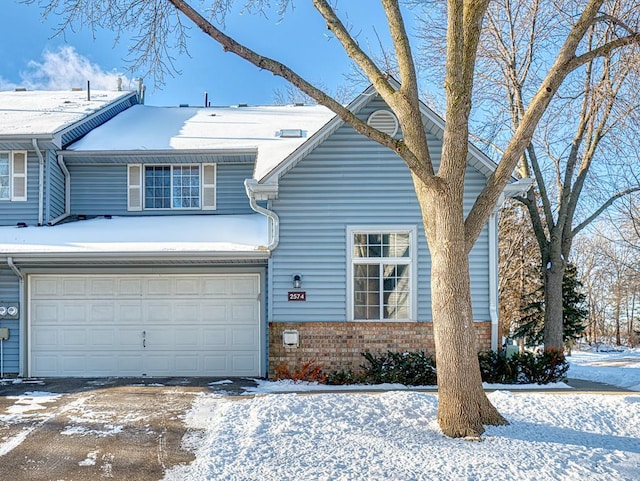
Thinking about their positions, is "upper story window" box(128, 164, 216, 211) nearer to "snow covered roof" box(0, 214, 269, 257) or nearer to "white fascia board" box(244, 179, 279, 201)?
"snow covered roof" box(0, 214, 269, 257)

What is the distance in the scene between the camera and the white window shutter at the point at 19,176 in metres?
11.1

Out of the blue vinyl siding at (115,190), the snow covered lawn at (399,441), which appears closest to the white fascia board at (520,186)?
the snow covered lawn at (399,441)

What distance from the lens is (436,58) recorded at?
12914 millimetres

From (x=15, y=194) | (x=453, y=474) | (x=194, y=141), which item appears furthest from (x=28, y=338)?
(x=453, y=474)

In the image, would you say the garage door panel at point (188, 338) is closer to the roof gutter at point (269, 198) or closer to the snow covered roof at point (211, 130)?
the roof gutter at point (269, 198)

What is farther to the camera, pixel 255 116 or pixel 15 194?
pixel 255 116

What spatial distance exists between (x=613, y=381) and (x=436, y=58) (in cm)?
836

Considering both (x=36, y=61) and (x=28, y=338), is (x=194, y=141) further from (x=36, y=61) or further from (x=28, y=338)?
(x=36, y=61)

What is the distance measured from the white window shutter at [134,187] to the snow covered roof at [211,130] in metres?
0.52

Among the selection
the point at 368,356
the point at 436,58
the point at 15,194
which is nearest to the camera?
the point at 368,356

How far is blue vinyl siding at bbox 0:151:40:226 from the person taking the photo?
1102 cm

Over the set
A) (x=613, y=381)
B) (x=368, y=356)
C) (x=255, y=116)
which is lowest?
(x=613, y=381)

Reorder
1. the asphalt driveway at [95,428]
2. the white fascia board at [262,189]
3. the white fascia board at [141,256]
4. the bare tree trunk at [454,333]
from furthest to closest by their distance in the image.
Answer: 1. the white fascia board at [141,256]
2. the white fascia board at [262,189]
3. the bare tree trunk at [454,333]
4. the asphalt driveway at [95,428]

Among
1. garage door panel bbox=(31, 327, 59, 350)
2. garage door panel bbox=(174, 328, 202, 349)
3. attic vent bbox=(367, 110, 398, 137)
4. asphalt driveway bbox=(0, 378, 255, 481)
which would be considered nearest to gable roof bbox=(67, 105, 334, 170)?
attic vent bbox=(367, 110, 398, 137)
